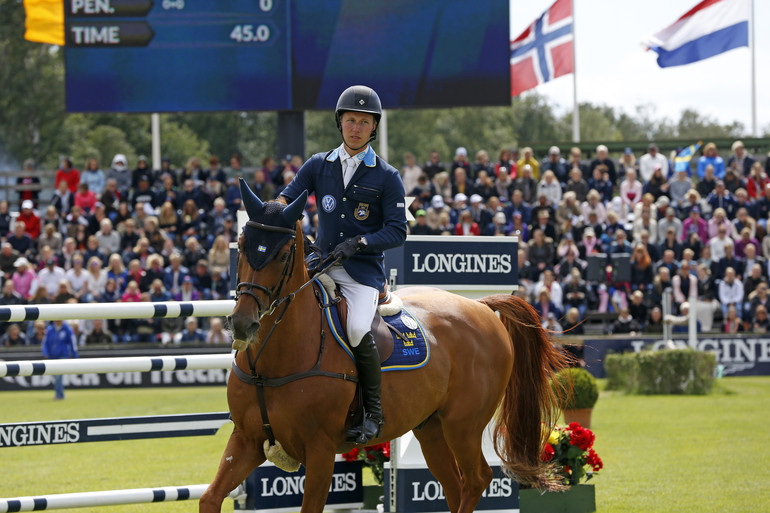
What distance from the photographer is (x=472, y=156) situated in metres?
83.8

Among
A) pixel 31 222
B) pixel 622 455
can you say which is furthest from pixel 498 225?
pixel 622 455

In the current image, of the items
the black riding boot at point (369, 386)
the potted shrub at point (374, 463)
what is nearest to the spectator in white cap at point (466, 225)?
the potted shrub at point (374, 463)

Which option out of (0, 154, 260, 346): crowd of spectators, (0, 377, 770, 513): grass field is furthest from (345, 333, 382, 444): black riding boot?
(0, 154, 260, 346): crowd of spectators

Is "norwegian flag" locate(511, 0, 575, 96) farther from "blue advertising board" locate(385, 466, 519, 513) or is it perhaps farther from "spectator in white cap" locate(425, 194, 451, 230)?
"blue advertising board" locate(385, 466, 519, 513)

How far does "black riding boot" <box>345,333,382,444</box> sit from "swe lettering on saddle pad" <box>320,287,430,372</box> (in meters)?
0.16

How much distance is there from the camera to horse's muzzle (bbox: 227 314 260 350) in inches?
200

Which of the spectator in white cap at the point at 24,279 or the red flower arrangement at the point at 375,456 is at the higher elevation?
the spectator in white cap at the point at 24,279

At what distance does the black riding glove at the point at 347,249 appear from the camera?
230 inches

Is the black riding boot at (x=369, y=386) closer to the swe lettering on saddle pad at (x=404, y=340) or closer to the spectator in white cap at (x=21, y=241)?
the swe lettering on saddle pad at (x=404, y=340)

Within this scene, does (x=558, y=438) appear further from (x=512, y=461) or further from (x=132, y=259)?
(x=132, y=259)

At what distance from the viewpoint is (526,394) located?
7477 millimetres

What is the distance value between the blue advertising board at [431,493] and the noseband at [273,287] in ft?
8.28

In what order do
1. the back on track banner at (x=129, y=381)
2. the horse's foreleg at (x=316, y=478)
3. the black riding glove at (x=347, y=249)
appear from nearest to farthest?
the horse's foreleg at (x=316, y=478)
the black riding glove at (x=347, y=249)
the back on track banner at (x=129, y=381)

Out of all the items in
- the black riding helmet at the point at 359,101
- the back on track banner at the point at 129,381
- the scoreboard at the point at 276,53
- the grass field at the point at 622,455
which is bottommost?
the back on track banner at the point at 129,381
